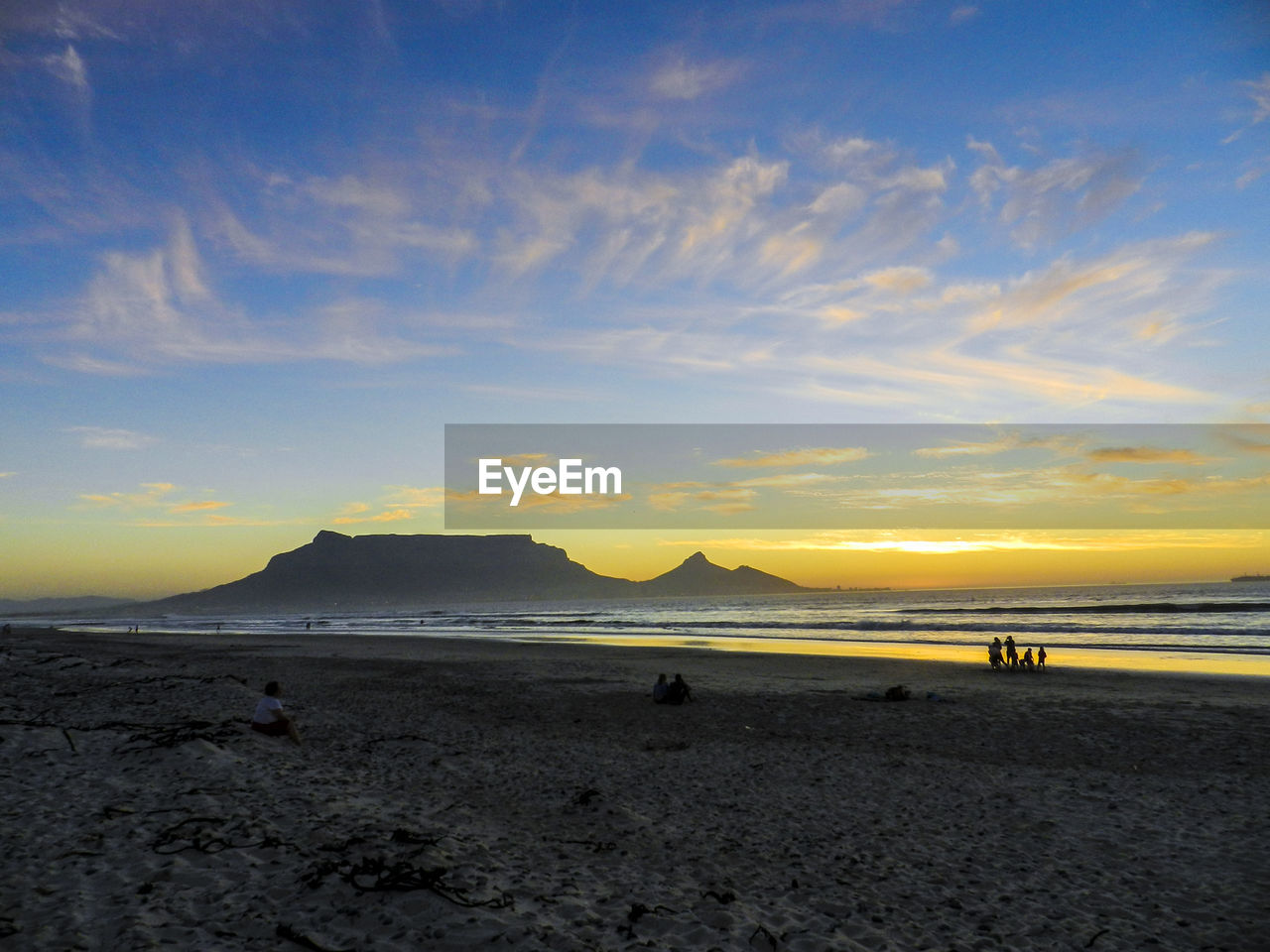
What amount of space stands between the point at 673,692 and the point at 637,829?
34.0ft

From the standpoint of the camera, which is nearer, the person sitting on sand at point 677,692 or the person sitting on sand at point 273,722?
the person sitting on sand at point 273,722

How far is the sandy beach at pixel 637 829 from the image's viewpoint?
5922mm

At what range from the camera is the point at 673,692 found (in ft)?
61.6

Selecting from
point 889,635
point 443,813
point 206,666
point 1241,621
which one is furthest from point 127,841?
point 1241,621

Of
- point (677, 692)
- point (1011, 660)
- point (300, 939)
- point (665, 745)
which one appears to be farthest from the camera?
point (1011, 660)

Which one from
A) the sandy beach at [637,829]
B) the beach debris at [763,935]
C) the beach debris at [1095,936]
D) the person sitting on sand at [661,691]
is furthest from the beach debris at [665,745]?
the beach debris at [1095,936]

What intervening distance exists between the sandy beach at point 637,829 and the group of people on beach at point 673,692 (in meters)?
1.69

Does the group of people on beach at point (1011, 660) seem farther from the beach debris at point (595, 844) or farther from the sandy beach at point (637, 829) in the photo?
the beach debris at point (595, 844)

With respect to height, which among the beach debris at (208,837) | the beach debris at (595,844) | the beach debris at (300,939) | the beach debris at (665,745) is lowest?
the beach debris at (665,745)

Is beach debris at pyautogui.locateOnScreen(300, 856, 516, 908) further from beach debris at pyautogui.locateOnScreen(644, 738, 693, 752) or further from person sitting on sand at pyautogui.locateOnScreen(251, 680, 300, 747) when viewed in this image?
beach debris at pyautogui.locateOnScreen(644, 738, 693, 752)

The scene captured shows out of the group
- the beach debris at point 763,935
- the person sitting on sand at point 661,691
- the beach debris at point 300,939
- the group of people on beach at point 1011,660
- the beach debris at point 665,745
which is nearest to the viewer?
the beach debris at point 300,939

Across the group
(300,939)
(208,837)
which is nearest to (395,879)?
(300,939)

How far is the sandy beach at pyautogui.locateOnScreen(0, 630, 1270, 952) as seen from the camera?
5922mm

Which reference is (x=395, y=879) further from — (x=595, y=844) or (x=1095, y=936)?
(x=1095, y=936)
